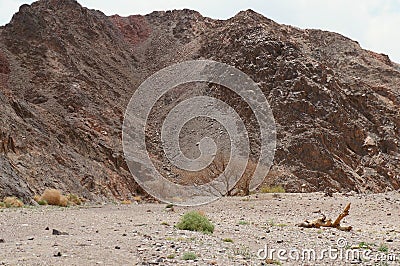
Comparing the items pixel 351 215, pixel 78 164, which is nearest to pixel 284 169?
pixel 78 164

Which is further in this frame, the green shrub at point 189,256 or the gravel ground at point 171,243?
the green shrub at point 189,256

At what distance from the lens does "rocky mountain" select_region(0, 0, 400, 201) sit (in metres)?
29.5

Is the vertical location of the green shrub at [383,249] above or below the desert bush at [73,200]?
above

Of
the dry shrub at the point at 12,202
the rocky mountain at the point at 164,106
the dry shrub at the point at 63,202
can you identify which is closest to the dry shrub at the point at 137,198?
the rocky mountain at the point at 164,106

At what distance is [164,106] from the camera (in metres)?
49.4

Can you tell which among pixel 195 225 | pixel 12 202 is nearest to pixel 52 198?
pixel 12 202

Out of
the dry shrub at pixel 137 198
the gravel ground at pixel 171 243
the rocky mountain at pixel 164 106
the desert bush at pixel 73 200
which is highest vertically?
the rocky mountain at pixel 164 106

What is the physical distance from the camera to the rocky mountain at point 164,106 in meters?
29.5

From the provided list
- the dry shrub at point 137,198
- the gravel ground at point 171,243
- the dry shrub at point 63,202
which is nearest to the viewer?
the gravel ground at point 171,243

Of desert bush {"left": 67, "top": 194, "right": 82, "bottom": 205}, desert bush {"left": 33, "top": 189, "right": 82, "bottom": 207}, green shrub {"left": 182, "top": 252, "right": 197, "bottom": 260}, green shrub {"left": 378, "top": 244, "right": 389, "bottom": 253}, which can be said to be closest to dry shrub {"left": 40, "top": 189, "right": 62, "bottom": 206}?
desert bush {"left": 33, "top": 189, "right": 82, "bottom": 207}

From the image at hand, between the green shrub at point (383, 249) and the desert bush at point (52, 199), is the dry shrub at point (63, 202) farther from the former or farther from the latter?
the green shrub at point (383, 249)

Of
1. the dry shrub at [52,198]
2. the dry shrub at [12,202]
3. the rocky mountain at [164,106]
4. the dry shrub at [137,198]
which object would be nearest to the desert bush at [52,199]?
the dry shrub at [52,198]

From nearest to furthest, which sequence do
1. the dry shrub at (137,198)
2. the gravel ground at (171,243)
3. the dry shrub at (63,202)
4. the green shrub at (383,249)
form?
the gravel ground at (171,243)
the green shrub at (383,249)
the dry shrub at (63,202)
the dry shrub at (137,198)

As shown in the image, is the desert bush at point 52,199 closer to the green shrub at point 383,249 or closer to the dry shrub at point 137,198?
the dry shrub at point 137,198
